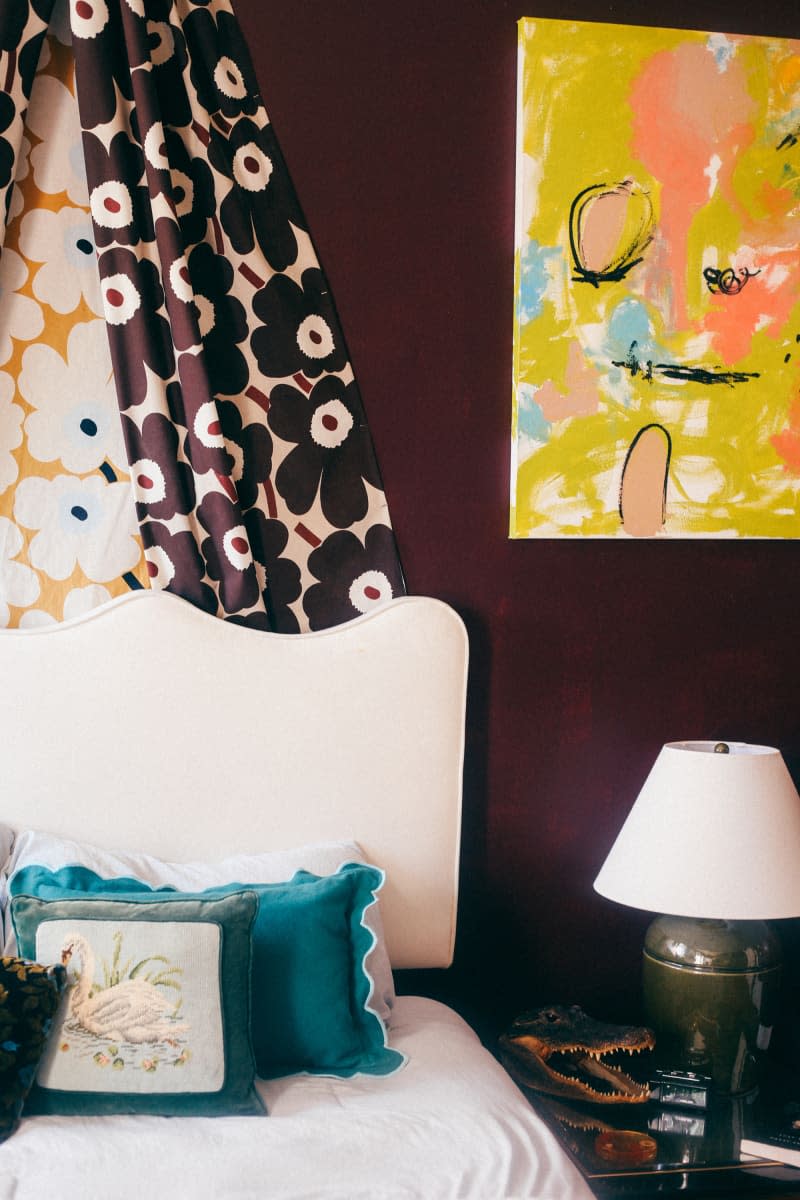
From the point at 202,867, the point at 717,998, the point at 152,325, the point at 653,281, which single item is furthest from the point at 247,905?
the point at 653,281

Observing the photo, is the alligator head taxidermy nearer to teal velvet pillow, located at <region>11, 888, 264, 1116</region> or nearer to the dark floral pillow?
teal velvet pillow, located at <region>11, 888, 264, 1116</region>

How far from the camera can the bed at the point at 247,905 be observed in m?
1.41

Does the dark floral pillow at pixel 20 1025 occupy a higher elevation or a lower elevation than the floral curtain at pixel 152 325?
lower

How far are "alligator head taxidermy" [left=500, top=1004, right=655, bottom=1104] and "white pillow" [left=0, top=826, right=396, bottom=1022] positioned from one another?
0.88 feet

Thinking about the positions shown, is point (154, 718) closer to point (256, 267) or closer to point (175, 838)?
point (175, 838)

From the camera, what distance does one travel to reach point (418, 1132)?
1.47m

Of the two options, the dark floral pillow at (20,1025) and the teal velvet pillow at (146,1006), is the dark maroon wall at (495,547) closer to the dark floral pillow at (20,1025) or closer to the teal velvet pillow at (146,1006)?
the teal velvet pillow at (146,1006)

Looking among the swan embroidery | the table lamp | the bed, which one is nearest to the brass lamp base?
the table lamp

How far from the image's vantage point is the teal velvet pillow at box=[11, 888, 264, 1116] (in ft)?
4.88

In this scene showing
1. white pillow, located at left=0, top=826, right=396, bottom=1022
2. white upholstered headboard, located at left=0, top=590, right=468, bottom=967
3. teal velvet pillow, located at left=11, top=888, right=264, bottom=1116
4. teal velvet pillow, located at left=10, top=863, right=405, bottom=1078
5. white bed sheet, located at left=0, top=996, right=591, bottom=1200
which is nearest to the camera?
white bed sheet, located at left=0, top=996, right=591, bottom=1200

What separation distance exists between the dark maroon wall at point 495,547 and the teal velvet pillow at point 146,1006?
0.75 metres

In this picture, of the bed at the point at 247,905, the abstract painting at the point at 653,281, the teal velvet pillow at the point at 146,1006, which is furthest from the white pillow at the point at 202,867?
the abstract painting at the point at 653,281

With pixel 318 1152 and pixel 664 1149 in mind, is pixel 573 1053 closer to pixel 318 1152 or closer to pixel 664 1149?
pixel 664 1149

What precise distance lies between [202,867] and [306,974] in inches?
12.1
